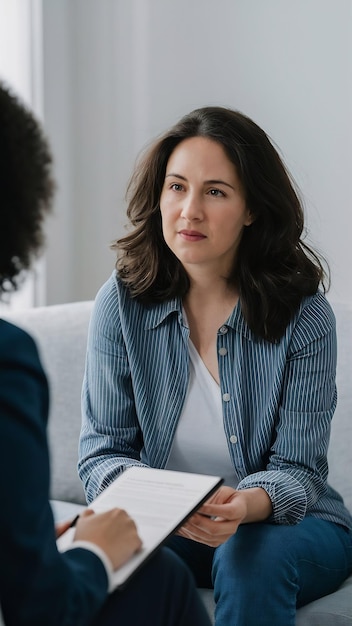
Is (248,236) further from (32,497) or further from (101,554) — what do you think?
(32,497)

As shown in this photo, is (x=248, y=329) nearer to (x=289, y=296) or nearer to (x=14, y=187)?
(x=289, y=296)

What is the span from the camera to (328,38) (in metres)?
2.59

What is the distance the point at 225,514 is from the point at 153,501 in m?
0.25

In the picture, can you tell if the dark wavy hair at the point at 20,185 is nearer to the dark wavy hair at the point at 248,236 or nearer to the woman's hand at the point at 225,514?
the woman's hand at the point at 225,514

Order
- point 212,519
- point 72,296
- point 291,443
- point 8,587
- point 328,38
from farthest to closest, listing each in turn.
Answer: point 72,296 → point 328,38 → point 291,443 → point 212,519 → point 8,587

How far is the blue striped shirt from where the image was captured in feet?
6.09

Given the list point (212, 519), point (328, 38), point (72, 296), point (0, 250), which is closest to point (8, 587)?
point (0, 250)

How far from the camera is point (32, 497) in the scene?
1.01 m

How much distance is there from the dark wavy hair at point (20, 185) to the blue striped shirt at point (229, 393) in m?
0.78

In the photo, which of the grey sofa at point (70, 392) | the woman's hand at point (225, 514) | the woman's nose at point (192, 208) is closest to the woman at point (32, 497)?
the woman's hand at point (225, 514)

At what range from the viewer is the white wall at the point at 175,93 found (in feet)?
8.58

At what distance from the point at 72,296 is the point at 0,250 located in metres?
2.04

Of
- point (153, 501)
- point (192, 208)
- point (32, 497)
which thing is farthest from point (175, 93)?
point (32, 497)

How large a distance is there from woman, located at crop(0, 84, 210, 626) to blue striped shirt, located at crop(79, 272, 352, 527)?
617 mm
